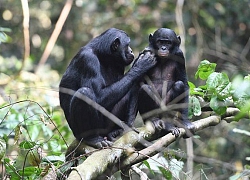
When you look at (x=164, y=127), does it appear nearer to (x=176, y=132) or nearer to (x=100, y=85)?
(x=176, y=132)

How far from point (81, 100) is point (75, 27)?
8.29 metres

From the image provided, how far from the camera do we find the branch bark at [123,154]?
3.69m

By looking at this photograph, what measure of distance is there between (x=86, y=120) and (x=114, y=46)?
3.25 feet

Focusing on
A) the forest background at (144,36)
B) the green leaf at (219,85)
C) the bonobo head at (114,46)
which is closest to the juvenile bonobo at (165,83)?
the bonobo head at (114,46)

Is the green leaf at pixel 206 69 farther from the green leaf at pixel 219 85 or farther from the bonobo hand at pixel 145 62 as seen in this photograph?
the bonobo hand at pixel 145 62

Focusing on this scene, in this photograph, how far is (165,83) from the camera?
225 inches

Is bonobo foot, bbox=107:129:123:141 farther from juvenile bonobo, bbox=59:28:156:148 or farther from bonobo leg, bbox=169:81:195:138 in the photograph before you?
bonobo leg, bbox=169:81:195:138

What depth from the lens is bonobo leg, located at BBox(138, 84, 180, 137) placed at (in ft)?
17.3

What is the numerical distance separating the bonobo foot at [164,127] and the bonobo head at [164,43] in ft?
2.65

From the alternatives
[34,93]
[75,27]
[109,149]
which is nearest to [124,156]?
[109,149]

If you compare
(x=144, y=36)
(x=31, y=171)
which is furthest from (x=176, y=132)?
(x=144, y=36)

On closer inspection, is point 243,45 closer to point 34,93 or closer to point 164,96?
point 34,93

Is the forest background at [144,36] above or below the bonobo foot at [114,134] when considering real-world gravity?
above

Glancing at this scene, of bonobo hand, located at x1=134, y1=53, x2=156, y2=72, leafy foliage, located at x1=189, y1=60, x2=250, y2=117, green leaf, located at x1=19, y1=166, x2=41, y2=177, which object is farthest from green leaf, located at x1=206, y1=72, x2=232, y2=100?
green leaf, located at x1=19, y1=166, x2=41, y2=177
